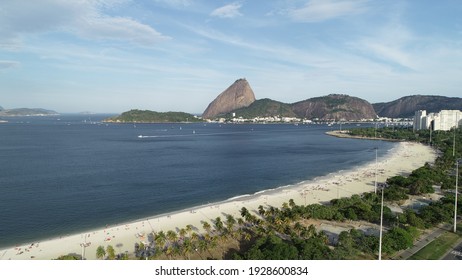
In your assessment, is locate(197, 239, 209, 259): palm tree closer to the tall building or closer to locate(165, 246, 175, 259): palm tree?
locate(165, 246, 175, 259): palm tree

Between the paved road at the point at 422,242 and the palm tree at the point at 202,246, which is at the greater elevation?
the paved road at the point at 422,242

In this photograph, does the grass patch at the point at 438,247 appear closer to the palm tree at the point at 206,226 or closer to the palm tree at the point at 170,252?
the palm tree at the point at 206,226

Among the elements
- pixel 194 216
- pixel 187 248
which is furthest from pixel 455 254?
pixel 194 216

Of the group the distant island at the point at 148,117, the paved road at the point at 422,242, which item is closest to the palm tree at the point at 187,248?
the paved road at the point at 422,242

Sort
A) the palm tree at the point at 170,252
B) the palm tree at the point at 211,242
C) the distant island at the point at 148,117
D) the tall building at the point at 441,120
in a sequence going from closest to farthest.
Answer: the palm tree at the point at 170,252
the palm tree at the point at 211,242
the tall building at the point at 441,120
the distant island at the point at 148,117

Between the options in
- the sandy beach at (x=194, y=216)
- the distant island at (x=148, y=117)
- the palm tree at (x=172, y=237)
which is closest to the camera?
the palm tree at (x=172, y=237)

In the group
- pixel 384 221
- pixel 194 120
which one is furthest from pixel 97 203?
pixel 194 120

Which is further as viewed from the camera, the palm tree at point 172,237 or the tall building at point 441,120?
the tall building at point 441,120

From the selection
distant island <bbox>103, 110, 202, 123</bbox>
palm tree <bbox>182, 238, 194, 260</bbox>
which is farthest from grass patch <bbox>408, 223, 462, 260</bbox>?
distant island <bbox>103, 110, 202, 123</bbox>
